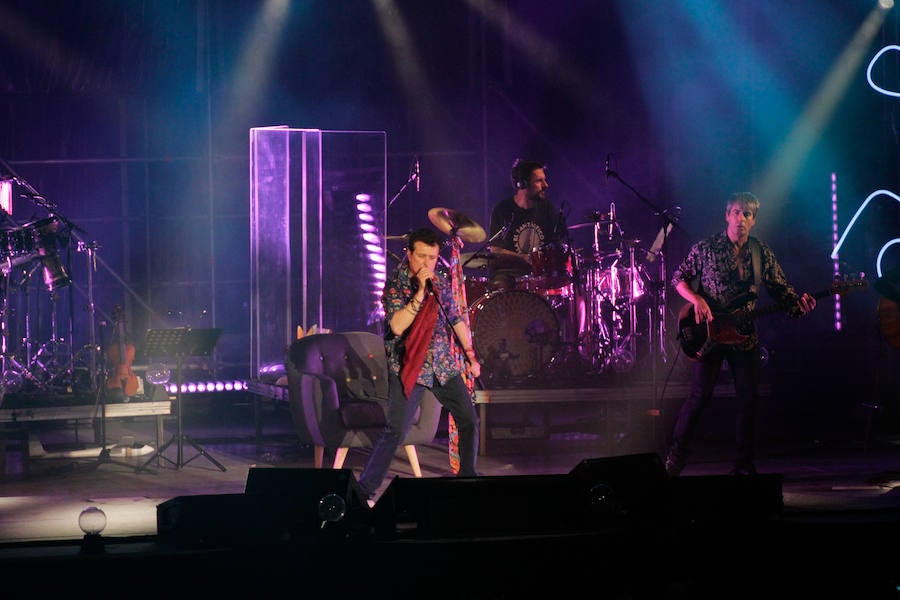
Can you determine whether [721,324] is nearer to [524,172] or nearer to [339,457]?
[339,457]

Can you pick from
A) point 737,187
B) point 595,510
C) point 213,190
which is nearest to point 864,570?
point 595,510

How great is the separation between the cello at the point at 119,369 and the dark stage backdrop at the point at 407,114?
2927 millimetres

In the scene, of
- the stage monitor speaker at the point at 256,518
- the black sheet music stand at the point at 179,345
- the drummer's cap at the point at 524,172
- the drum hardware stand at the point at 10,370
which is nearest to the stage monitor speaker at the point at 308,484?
the stage monitor speaker at the point at 256,518

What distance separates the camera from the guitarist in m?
7.19

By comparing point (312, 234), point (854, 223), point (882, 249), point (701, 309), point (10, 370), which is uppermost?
point (854, 223)

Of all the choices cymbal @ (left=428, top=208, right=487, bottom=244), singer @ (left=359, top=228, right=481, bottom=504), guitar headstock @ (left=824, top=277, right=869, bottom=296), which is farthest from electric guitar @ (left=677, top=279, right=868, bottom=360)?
cymbal @ (left=428, top=208, right=487, bottom=244)

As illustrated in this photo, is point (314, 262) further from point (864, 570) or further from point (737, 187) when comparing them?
point (864, 570)

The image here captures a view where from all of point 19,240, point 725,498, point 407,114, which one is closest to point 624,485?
point 725,498

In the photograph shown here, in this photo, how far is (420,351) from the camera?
21.0 ft

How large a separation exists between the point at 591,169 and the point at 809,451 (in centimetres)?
537

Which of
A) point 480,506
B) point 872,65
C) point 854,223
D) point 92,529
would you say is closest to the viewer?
point 92,529

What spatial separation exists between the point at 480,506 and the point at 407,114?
11272mm

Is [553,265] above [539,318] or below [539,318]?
above

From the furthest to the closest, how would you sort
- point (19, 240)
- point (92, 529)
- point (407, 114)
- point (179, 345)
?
1. point (407, 114)
2. point (19, 240)
3. point (179, 345)
4. point (92, 529)
